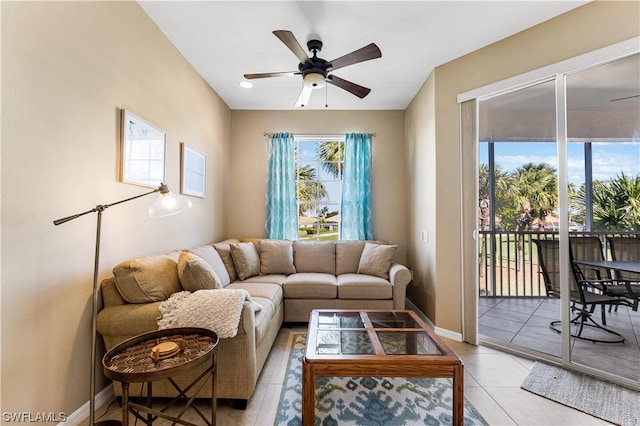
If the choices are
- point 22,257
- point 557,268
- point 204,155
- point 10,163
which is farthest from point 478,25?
point 22,257

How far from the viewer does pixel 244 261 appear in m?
3.30

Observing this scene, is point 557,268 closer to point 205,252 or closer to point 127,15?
point 205,252

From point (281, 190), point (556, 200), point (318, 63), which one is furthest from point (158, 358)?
point (556, 200)

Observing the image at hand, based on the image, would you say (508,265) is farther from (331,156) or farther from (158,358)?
(158,358)

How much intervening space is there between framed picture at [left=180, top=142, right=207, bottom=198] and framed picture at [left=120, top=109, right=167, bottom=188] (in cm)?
36

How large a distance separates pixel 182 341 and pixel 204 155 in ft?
8.11

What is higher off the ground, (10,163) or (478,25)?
(478,25)

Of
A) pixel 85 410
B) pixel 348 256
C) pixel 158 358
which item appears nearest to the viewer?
pixel 158 358

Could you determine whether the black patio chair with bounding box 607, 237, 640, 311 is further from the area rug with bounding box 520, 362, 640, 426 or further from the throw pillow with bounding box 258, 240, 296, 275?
the throw pillow with bounding box 258, 240, 296, 275

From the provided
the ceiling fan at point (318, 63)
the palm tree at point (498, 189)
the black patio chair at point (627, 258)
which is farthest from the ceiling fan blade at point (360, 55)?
the black patio chair at point (627, 258)

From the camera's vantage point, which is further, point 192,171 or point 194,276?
point 192,171

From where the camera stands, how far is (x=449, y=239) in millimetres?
2926

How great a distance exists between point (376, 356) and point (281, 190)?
2948 millimetres

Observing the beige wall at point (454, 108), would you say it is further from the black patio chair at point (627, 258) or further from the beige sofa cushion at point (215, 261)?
the beige sofa cushion at point (215, 261)
